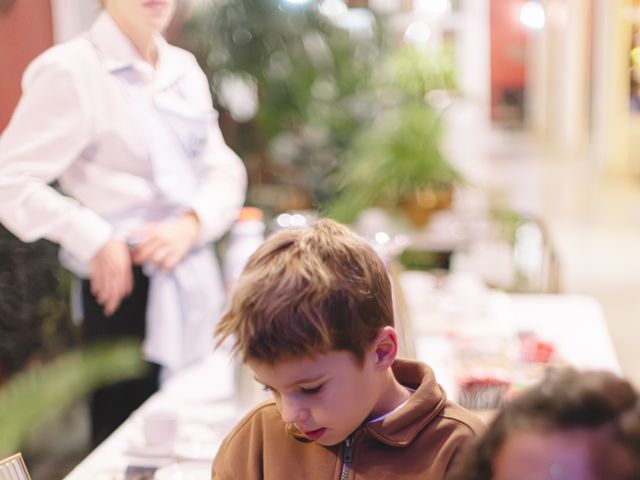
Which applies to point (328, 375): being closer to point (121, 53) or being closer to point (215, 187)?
point (121, 53)

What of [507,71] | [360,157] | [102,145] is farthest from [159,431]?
[507,71]

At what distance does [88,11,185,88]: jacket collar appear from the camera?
Answer: 2111 mm

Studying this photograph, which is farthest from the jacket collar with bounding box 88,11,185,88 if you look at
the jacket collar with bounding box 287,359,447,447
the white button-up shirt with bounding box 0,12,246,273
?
the jacket collar with bounding box 287,359,447,447

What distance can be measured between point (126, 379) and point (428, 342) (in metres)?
0.97

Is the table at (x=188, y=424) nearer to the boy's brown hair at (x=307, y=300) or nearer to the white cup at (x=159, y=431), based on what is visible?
the white cup at (x=159, y=431)

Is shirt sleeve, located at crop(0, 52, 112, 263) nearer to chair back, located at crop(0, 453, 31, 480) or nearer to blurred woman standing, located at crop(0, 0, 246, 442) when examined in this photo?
blurred woman standing, located at crop(0, 0, 246, 442)

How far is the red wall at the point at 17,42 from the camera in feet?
5.97

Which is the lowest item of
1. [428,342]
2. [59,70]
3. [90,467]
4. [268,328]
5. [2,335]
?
[428,342]

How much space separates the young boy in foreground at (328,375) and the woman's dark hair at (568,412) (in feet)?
1.29

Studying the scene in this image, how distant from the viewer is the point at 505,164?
1202cm

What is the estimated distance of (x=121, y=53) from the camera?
Result: 216 cm

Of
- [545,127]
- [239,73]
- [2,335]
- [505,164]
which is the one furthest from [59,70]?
[545,127]

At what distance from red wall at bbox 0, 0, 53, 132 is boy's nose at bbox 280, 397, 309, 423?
0.97m

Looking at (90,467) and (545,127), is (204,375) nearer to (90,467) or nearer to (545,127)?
(90,467)
